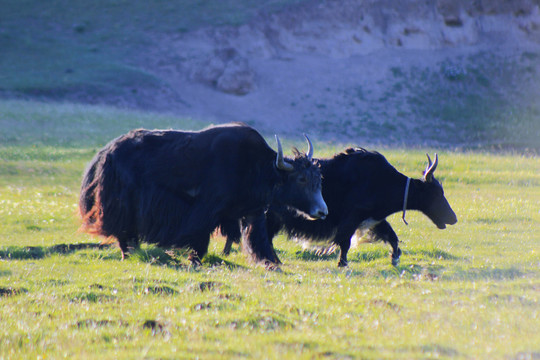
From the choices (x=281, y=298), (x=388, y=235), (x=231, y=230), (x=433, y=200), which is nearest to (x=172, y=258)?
(x=231, y=230)

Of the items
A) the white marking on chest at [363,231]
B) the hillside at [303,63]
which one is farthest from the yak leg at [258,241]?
the hillside at [303,63]

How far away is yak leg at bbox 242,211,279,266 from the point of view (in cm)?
873

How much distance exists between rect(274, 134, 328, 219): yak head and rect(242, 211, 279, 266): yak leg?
18.0 inches

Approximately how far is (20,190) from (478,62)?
139ft

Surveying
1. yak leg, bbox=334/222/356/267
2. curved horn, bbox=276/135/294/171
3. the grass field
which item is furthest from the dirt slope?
curved horn, bbox=276/135/294/171

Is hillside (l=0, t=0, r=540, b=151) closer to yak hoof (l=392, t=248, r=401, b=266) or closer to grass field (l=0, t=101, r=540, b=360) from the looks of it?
grass field (l=0, t=101, r=540, b=360)

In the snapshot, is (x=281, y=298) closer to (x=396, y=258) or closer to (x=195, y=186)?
(x=195, y=186)

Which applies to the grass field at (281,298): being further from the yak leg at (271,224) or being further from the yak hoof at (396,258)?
the yak leg at (271,224)

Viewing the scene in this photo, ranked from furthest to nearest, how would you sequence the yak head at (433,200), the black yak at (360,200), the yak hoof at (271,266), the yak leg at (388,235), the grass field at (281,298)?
the yak head at (433,200)
the black yak at (360,200)
the yak leg at (388,235)
the yak hoof at (271,266)
the grass field at (281,298)

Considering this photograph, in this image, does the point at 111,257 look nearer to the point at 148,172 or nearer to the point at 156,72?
the point at 148,172

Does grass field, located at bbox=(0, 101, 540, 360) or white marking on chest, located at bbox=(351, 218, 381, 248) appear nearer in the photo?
grass field, located at bbox=(0, 101, 540, 360)

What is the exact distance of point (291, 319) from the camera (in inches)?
215

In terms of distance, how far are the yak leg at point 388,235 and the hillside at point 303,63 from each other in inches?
1110

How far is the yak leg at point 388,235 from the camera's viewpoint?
9227mm
